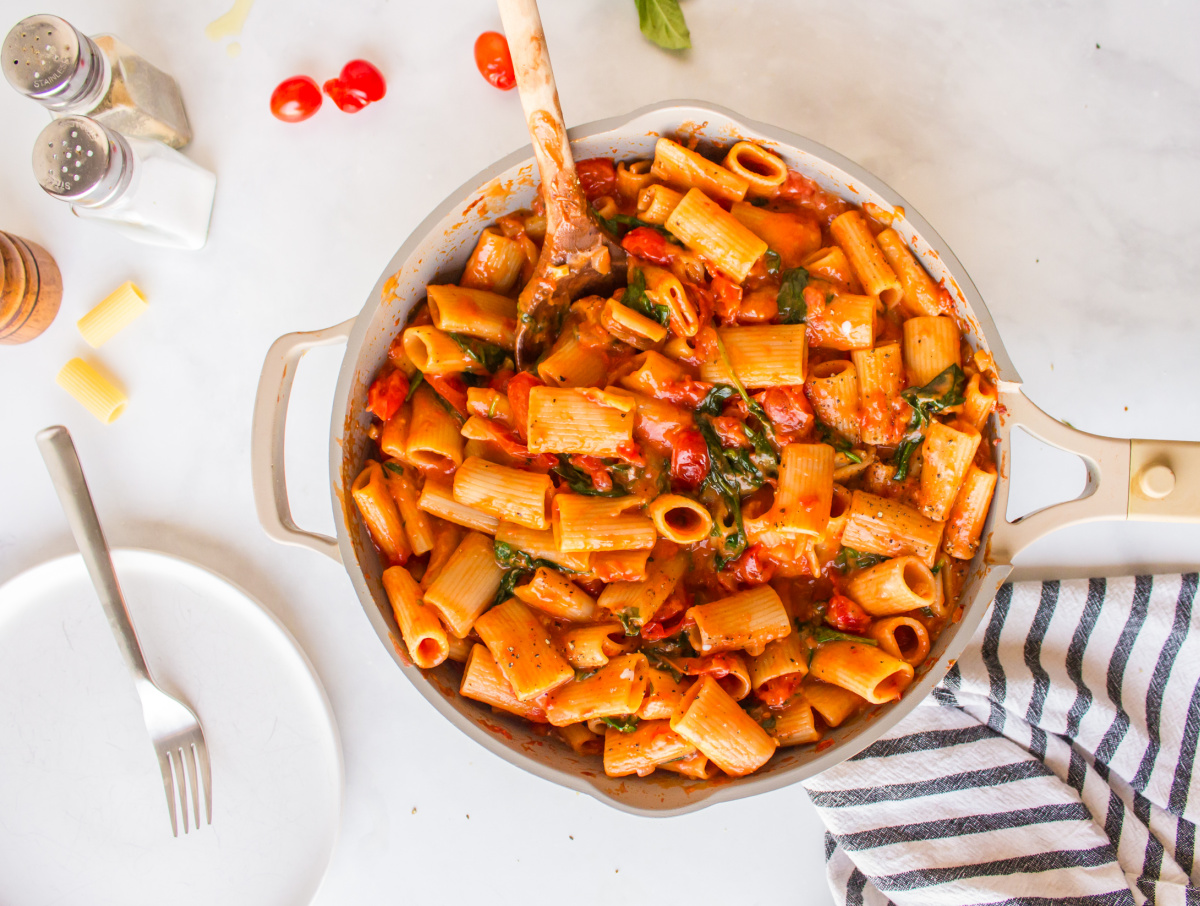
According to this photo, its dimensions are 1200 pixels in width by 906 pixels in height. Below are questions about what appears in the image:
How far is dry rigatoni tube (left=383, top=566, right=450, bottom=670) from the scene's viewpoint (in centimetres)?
211

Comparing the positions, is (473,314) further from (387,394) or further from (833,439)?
(833,439)

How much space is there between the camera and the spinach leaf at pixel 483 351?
2232mm

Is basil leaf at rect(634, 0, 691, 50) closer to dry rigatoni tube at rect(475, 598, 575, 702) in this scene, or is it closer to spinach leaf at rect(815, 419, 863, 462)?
→ spinach leaf at rect(815, 419, 863, 462)

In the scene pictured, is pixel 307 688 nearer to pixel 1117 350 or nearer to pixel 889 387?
pixel 889 387

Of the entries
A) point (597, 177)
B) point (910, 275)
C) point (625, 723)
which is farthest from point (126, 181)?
point (910, 275)

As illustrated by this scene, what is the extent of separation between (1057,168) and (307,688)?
3.03 metres

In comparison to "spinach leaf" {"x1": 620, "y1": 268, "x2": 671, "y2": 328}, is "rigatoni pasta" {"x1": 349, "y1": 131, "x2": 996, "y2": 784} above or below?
below

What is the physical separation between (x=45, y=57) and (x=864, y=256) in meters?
2.42

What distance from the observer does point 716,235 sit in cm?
214

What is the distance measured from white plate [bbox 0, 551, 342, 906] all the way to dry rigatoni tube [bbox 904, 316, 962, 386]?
2.20 meters

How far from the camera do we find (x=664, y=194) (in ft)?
7.32

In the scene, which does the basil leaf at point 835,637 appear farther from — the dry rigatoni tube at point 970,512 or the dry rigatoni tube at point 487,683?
the dry rigatoni tube at point 487,683

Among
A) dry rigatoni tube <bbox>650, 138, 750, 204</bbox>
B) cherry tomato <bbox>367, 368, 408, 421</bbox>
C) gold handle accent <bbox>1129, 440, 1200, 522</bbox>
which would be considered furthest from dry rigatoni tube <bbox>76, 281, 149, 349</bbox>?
gold handle accent <bbox>1129, 440, 1200, 522</bbox>

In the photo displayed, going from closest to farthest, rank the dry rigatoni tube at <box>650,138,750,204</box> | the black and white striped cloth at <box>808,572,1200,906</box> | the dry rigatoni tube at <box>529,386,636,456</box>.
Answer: the dry rigatoni tube at <box>529,386,636,456</box>, the dry rigatoni tube at <box>650,138,750,204</box>, the black and white striped cloth at <box>808,572,1200,906</box>
